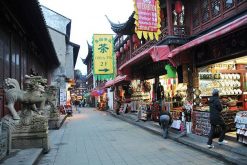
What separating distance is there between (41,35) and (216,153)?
7935mm

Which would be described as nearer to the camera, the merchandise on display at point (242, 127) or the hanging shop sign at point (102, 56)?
the merchandise on display at point (242, 127)

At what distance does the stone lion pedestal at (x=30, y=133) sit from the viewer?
31.0 feet

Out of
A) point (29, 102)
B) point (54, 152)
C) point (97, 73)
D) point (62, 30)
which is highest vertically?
point (62, 30)

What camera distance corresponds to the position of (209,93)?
13.3 m

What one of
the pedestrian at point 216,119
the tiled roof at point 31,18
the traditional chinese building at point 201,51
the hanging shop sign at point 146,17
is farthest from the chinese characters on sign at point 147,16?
the pedestrian at point 216,119

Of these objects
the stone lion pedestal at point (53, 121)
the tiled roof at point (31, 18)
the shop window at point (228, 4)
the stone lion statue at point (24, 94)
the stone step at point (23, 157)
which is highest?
the shop window at point (228, 4)

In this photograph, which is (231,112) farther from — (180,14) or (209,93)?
(180,14)

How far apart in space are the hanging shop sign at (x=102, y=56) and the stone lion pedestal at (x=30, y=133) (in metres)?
16.8

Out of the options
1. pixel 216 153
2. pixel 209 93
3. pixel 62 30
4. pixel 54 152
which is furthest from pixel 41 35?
pixel 62 30

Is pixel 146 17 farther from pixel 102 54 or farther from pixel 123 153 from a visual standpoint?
pixel 102 54

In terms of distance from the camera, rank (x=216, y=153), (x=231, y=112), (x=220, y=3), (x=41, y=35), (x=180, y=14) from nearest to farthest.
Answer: (x=216, y=153) < (x=231, y=112) < (x=220, y=3) < (x=41, y=35) < (x=180, y=14)

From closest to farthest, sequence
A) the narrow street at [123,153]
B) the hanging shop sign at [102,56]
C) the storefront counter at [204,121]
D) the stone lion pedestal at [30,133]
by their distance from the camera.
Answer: the narrow street at [123,153] → the stone lion pedestal at [30,133] → the storefront counter at [204,121] → the hanging shop sign at [102,56]

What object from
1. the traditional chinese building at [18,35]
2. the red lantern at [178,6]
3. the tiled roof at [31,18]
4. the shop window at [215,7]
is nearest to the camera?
the tiled roof at [31,18]

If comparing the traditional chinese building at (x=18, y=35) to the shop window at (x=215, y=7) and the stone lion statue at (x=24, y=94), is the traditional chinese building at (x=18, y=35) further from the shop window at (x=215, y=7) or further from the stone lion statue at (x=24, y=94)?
the shop window at (x=215, y=7)
